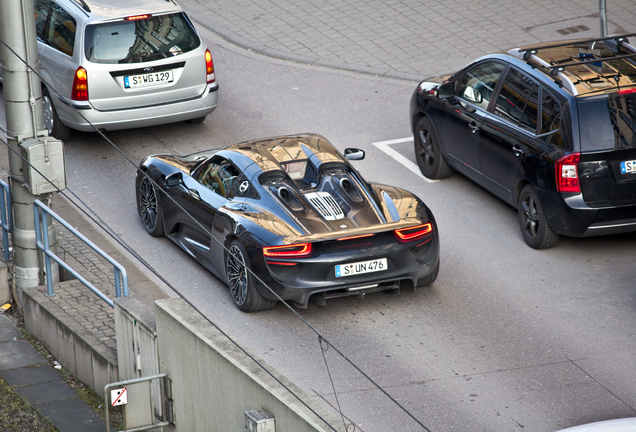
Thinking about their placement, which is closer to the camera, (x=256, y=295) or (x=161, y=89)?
(x=256, y=295)

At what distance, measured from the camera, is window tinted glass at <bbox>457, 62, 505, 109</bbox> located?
1141 centimetres

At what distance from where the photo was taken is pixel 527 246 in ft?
35.0

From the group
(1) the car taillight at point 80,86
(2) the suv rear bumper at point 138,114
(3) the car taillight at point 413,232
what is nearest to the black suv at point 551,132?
(3) the car taillight at point 413,232

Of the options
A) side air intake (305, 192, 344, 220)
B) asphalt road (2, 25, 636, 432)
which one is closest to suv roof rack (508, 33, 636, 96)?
asphalt road (2, 25, 636, 432)


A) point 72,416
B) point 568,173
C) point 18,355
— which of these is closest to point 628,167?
point 568,173

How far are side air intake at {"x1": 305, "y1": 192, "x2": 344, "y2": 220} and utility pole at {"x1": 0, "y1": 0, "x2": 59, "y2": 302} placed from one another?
2582mm

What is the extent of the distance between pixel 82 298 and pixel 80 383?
957mm

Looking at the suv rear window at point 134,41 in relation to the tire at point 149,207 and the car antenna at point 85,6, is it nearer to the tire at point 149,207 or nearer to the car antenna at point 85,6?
the car antenna at point 85,6

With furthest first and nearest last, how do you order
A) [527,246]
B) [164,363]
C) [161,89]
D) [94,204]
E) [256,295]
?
1. [161,89]
2. [94,204]
3. [527,246]
4. [256,295]
5. [164,363]

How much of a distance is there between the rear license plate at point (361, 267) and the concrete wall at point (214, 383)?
168cm

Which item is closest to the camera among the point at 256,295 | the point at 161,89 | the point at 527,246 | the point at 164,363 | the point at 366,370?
the point at 164,363

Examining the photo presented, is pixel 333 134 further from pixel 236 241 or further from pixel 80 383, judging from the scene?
pixel 80 383

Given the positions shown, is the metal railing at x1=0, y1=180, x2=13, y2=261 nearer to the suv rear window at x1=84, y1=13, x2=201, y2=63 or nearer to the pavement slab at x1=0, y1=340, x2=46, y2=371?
the pavement slab at x1=0, y1=340, x2=46, y2=371

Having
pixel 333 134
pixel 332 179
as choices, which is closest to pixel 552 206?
pixel 332 179
